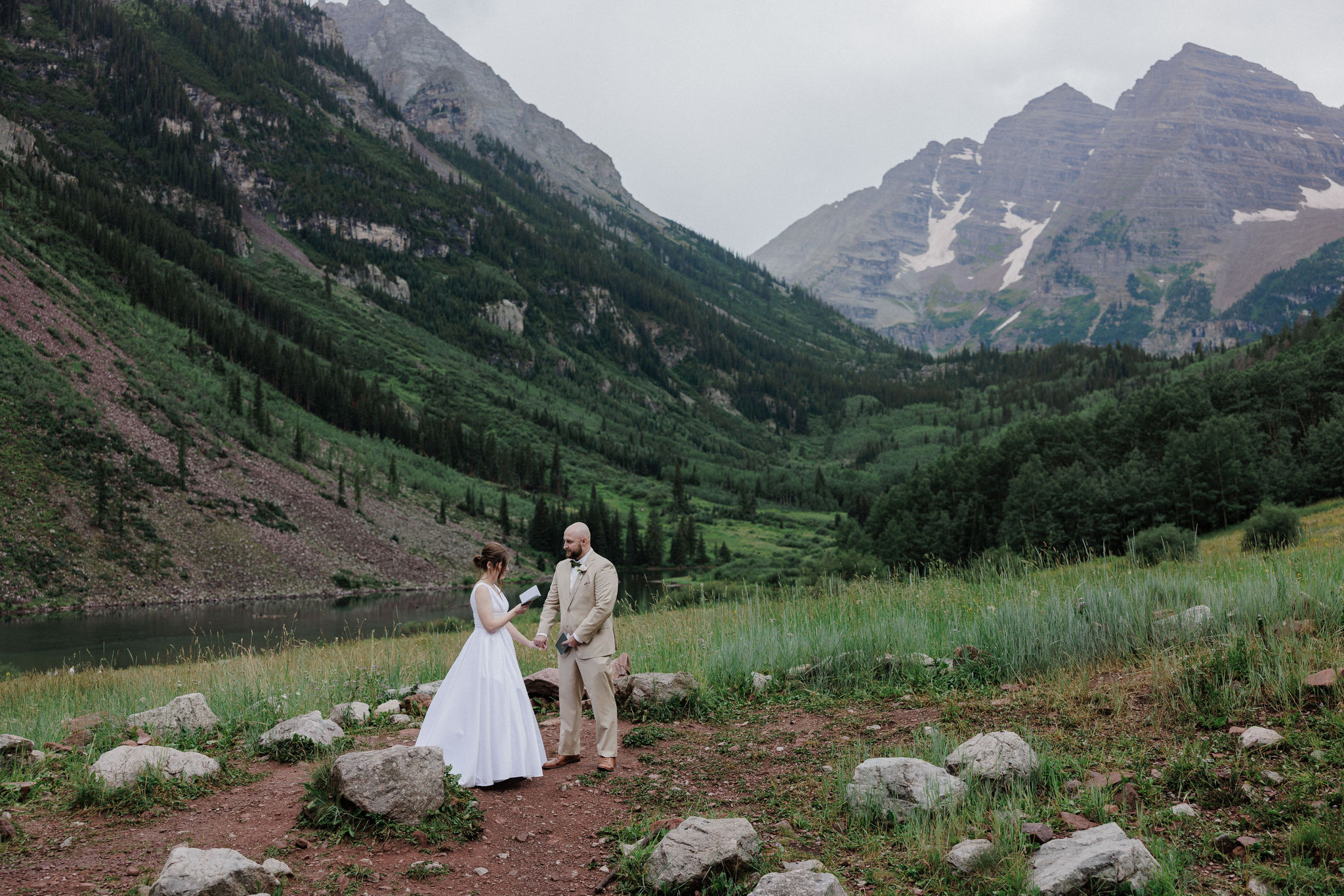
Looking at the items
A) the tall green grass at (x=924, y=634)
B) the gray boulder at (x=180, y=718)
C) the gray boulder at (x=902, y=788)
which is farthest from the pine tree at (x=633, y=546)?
the gray boulder at (x=902, y=788)

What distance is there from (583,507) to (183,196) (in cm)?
14810

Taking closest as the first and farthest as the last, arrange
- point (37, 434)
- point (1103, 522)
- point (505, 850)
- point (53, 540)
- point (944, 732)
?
point (505, 850)
point (944, 732)
point (1103, 522)
point (53, 540)
point (37, 434)

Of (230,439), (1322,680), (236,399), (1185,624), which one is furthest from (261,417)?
(1322,680)

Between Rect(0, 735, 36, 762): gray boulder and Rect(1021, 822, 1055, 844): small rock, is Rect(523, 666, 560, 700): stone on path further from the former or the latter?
Rect(1021, 822, 1055, 844): small rock

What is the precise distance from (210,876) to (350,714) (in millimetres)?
6885

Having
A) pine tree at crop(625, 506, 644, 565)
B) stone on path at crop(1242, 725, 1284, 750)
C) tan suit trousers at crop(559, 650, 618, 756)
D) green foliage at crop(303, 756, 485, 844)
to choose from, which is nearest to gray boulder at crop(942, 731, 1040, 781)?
stone on path at crop(1242, 725, 1284, 750)

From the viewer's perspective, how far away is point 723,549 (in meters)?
122

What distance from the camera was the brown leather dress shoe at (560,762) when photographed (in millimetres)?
9609

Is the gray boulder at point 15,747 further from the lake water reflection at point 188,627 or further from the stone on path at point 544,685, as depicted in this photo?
the lake water reflection at point 188,627

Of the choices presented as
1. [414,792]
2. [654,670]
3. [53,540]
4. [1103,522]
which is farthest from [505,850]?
[53,540]

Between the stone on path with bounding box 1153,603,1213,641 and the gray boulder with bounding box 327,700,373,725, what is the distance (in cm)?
1192

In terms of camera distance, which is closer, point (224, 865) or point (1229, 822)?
point (224, 865)

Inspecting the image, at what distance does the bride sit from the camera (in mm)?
8617

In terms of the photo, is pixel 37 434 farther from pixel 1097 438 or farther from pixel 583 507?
pixel 1097 438
